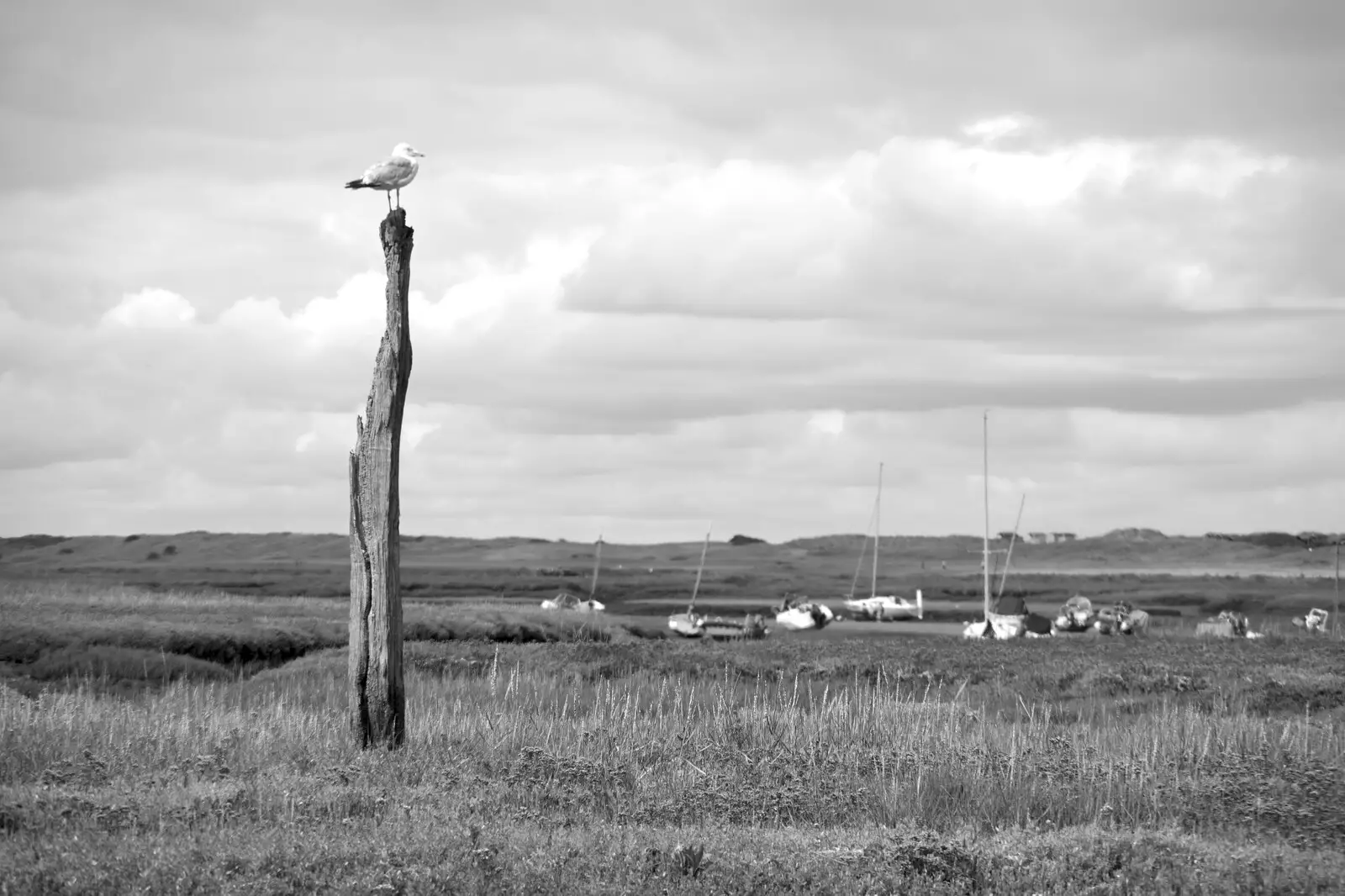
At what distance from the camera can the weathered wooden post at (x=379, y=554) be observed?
15117 millimetres

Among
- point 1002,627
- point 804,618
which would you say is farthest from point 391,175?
point 804,618

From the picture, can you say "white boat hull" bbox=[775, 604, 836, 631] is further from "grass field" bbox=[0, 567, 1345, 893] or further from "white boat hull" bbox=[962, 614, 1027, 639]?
"grass field" bbox=[0, 567, 1345, 893]

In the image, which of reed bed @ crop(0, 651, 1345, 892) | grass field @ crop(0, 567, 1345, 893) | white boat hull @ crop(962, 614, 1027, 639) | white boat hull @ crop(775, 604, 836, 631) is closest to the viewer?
grass field @ crop(0, 567, 1345, 893)

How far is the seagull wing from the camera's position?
51.6 feet

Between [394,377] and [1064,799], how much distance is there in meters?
9.14

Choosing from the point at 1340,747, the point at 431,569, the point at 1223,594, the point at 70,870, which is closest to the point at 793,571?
the point at 431,569

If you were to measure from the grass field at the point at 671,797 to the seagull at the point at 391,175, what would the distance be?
691 cm

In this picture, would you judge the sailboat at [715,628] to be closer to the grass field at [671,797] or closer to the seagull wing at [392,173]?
the grass field at [671,797]

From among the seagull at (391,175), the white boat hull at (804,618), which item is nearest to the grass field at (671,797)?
the seagull at (391,175)

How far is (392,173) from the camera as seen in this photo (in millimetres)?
15750

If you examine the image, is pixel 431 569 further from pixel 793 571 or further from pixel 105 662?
pixel 105 662

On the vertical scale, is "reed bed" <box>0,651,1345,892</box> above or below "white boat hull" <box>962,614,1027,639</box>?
above

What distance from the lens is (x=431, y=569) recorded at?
12781 centimetres

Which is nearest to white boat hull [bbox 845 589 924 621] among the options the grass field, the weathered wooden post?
the grass field
